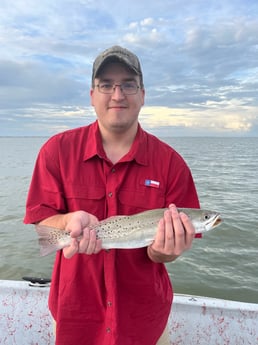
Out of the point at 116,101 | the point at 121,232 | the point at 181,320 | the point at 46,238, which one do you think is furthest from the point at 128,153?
the point at 181,320

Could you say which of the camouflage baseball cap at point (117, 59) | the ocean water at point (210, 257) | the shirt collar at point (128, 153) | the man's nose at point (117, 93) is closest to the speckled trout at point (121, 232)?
the shirt collar at point (128, 153)

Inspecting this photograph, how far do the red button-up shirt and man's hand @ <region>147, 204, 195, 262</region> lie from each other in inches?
13.7

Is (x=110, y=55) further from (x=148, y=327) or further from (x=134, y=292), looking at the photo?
(x=148, y=327)

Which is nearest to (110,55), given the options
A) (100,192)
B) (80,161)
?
(80,161)

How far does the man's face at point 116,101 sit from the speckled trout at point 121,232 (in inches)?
34.0

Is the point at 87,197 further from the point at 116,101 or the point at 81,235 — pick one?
the point at 116,101

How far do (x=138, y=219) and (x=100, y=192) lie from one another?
432 mm

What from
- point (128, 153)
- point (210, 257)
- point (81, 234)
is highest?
point (128, 153)

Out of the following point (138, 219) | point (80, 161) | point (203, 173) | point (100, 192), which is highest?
point (80, 161)

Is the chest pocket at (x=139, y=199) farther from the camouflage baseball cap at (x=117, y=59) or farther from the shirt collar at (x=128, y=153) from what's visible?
the camouflage baseball cap at (x=117, y=59)

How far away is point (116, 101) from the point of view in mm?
3102

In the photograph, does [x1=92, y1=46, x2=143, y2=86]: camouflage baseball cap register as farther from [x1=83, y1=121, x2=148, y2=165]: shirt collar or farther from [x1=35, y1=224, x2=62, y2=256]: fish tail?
[x1=35, y1=224, x2=62, y2=256]: fish tail

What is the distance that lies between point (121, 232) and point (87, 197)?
457mm

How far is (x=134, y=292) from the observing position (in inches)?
123
